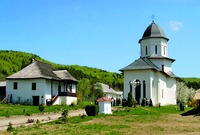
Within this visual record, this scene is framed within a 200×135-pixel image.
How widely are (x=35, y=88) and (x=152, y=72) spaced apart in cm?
1667

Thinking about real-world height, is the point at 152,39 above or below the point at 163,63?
above

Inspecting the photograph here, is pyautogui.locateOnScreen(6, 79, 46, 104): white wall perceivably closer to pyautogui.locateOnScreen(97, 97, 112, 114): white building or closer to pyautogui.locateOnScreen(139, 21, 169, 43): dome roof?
pyautogui.locateOnScreen(97, 97, 112, 114): white building

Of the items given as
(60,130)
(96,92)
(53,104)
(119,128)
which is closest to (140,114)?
(119,128)

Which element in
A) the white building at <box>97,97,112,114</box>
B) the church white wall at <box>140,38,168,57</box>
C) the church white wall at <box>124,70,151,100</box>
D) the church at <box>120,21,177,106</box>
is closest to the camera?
the white building at <box>97,97,112,114</box>

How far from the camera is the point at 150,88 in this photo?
47.6 meters

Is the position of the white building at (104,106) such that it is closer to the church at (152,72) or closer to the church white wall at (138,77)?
the church at (152,72)

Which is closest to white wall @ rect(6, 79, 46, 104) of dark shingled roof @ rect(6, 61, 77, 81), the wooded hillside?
dark shingled roof @ rect(6, 61, 77, 81)

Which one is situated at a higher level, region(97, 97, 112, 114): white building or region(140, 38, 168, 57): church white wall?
region(140, 38, 168, 57): church white wall

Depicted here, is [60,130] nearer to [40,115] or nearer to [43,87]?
[40,115]

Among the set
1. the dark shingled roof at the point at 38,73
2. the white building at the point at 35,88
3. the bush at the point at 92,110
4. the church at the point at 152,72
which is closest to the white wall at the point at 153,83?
the church at the point at 152,72

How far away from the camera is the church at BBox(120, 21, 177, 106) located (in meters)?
47.9

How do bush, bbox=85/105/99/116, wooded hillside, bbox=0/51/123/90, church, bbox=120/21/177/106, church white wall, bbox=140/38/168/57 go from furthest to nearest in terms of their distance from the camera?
wooded hillside, bbox=0/51/123/90 → church white wall, bbox=140/38/168/57 → church, bbox=120/21/177/106 → bush, bbox=85/105/99/116

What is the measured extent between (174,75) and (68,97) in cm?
1804

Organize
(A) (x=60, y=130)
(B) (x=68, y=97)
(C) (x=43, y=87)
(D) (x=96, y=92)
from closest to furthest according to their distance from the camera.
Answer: (A) (x=60, y=130) < (C) (x=43, y=87) < (B) (x=68, y=97) < (D) (x=96, y=92)
